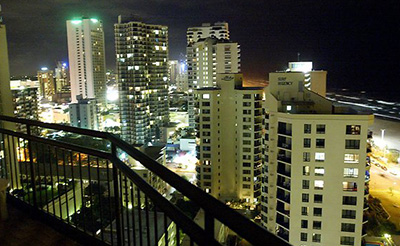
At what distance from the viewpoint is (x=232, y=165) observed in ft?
57.5

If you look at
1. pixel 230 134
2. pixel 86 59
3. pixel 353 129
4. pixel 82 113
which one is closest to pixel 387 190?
pixel 230 134

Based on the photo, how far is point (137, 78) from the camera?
30.8 metres

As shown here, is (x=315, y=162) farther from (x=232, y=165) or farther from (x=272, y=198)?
(x=232, y=165)

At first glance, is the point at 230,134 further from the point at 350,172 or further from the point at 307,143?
the point at 350,172

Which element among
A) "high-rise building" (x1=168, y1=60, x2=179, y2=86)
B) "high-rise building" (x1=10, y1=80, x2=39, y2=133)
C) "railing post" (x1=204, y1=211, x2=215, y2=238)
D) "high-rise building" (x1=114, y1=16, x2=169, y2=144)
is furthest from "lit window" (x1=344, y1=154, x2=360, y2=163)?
"high-rise building" (x1=168, y1=60, x2=179, y2=86)

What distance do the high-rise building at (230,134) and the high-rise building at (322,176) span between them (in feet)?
23.1

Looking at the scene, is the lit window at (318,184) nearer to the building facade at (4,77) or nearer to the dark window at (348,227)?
the dark window at (348,227)

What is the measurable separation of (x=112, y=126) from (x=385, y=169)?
29.5 meters

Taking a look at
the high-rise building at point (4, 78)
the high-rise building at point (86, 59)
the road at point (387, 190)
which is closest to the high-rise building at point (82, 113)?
the high-rise building at point (86, 59)

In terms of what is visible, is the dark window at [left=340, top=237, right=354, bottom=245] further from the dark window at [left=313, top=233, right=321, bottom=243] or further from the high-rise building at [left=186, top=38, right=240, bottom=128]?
the high-rise building at [left=186, top=38, right=240, bottom=128]

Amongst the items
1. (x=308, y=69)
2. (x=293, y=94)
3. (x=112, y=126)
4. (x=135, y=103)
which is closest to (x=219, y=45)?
(x=135, y=103)

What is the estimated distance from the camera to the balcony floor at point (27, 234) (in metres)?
2.46

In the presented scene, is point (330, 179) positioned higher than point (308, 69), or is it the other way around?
point (308, 69)

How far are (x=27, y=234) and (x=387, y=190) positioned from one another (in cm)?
2102
